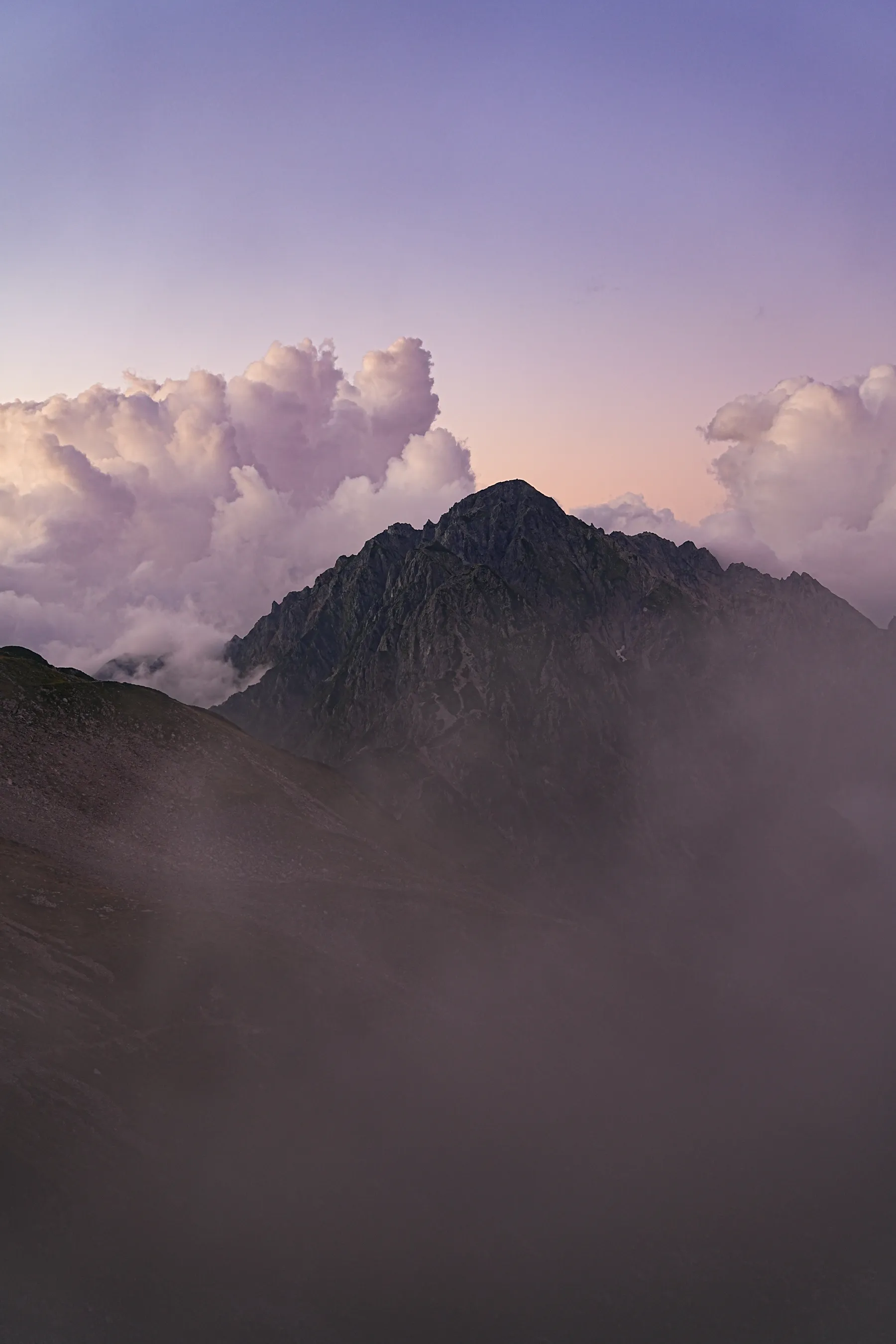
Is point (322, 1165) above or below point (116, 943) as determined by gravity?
below

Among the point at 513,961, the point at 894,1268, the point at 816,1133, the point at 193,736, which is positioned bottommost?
the point at 894,1268

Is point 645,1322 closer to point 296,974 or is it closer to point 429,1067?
point 429,1067

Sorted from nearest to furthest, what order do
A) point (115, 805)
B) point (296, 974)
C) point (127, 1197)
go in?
point (127, 1197)
point (296, 974)
point (115, 805)

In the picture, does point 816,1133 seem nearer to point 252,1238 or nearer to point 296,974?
point 296,974

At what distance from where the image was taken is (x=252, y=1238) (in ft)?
255

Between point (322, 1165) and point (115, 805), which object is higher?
point (115, 805)

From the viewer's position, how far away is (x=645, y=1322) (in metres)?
89.1

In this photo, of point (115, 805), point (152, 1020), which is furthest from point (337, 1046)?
point (115, 805)

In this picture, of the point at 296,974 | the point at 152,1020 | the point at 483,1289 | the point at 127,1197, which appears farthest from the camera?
the point at 296,974

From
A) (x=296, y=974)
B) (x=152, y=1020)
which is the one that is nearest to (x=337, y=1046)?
(x=296, y=974)

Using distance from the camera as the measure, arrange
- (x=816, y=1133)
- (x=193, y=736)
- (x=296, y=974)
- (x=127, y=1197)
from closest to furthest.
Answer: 1. (x=127, y=1197)
2. (x=296, y=974)
3. (x=816, y=1133)
4. (x=193, y=736)

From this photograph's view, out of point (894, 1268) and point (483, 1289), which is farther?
point (894, 1268)

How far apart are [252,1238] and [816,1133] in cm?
11622

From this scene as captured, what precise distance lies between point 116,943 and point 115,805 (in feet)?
174
